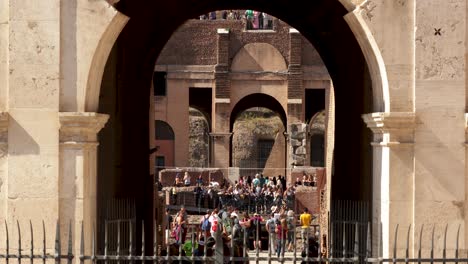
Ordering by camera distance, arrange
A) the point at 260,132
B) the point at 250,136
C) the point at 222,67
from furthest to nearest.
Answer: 1. the point at 260,132
2. the point at 250,136
3. the point at 222,67

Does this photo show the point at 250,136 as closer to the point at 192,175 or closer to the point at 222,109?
the point at 222,109

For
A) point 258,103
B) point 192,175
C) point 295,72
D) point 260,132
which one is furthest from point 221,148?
point 260,132

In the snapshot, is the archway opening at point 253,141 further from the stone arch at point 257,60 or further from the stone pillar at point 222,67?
the stone pillar at point 222,67

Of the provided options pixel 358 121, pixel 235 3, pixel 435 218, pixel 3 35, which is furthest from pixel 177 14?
pixel 435 218

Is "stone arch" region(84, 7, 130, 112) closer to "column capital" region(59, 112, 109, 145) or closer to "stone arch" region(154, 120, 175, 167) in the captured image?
"column capital" region(59, 112, 109, 145)

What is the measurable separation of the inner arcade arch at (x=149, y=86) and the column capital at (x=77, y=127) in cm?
282

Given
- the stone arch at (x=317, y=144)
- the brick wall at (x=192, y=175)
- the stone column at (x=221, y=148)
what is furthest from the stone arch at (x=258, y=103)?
the stone arch at (x=317, y=144)

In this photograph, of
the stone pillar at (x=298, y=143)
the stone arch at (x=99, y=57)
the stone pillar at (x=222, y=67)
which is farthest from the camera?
the stone pillar at (x=222, y=67)

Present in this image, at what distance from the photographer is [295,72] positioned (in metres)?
41.1

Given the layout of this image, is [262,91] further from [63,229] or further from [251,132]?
[63,229]

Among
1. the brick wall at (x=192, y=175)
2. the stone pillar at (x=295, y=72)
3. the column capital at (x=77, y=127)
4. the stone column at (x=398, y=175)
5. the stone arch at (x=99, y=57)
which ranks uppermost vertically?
the stone pillar at (x=295, y=72)

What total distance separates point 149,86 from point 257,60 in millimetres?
25375

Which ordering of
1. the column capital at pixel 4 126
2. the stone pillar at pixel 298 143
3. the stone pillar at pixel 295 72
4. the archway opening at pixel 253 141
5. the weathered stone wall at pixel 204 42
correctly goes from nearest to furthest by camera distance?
the column capital at pixel 4 126, the stone pillar at pixel 298 143, the stone pillar at pixel 295 72, the weathered stone wall at pixel 204 42, the archway opening at pixel 253 141

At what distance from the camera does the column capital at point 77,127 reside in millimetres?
9855
